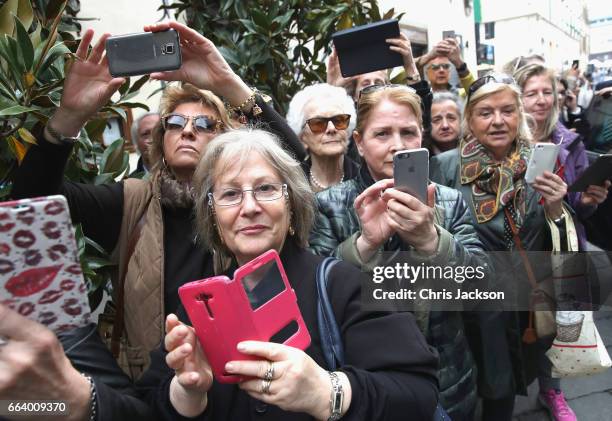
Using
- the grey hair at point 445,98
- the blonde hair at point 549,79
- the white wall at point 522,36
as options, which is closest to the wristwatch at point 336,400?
the blonde hair at point 549,79

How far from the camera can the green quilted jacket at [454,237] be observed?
181cm

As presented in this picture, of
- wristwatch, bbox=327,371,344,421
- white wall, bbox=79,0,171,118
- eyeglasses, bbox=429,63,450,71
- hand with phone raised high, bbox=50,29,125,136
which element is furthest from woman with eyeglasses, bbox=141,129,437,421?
white wall, bbox=79,0,171,118

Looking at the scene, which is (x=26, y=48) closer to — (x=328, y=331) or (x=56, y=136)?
(x=56, y=136)

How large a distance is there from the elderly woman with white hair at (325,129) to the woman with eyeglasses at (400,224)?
0.66m

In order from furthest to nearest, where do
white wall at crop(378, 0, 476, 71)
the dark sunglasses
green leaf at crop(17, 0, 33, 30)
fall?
1. white wall at crop(378, 0, 476, 71)
2. the dark sunglasses
3. green leaf at crop(17, 0, 33, 30)

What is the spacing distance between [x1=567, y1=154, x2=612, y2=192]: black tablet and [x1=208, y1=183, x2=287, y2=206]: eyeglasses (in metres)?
1.71

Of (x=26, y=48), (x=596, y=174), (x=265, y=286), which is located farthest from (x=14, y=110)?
(x=596, y=174)

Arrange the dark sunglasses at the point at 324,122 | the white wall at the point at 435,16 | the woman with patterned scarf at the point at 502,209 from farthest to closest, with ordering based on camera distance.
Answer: the white wall at the point at 435,16 < the dark sunglasses at the point at 324,122 < the woman with patterned scarf at the point at 502,209

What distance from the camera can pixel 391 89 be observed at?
6.57ft

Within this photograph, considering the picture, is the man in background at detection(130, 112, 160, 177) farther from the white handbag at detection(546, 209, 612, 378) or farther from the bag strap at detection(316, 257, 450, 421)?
the white handbag at detection(546, 209, 612, 378)

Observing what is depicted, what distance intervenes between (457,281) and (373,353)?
0.60m

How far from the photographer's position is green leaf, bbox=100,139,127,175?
2.31 metres

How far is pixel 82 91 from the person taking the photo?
5.43ft

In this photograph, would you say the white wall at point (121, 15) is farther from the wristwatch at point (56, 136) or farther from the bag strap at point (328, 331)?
the bag strap at point (328, 331)
